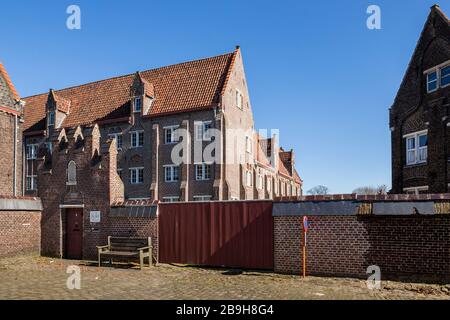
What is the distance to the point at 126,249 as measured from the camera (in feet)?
51.5

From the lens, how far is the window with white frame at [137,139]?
110ft

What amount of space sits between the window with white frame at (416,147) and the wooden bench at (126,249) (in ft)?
59.4

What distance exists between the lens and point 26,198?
17703 millimetres

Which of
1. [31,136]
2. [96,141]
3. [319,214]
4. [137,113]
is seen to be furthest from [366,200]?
[31,136]

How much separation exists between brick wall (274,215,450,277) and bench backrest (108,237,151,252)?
5.38 m

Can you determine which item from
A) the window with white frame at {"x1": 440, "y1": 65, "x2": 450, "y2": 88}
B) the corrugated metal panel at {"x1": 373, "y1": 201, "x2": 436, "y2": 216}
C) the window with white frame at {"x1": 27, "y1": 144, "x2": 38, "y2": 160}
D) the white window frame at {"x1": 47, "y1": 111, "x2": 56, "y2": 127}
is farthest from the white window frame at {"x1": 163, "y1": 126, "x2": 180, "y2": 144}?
the corrugated metal panel at {"x1": 373, "y1": 201, "x2": 436, "y2": 216}

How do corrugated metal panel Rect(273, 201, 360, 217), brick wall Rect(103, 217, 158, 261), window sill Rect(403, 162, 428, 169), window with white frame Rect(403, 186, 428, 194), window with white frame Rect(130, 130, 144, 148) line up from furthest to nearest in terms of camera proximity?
1. window with white frame Rect(130, 130, 144, 148)
2. window sill Rect(403, 162, 428, 169)
3. window with white frame Rect(403, 186, 428, 194)
4. brick wall Rect(103, 217, 158, 261)
5. corrugated metal panel Rect(273, 201, 360, 217)

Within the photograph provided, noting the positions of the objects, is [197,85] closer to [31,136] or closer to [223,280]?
[31,136]

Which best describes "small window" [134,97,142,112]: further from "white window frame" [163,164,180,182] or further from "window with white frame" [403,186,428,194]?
"window with white frame" [403,186,428,194]

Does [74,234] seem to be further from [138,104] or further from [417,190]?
[417,190]

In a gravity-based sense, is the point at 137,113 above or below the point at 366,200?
above

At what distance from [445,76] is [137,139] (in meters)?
23.1

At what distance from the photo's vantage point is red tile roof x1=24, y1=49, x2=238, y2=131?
32.2m
